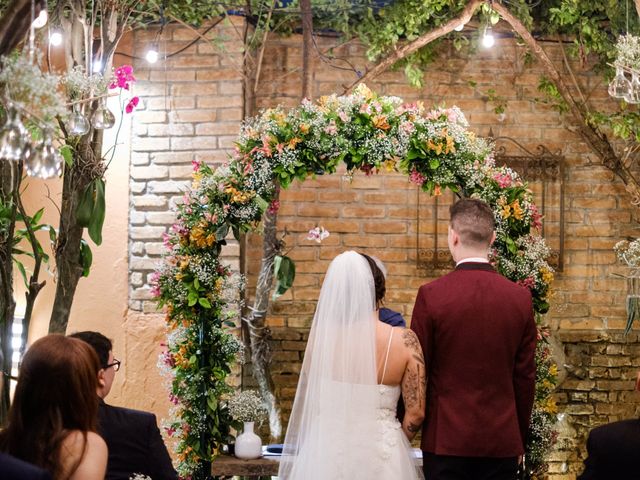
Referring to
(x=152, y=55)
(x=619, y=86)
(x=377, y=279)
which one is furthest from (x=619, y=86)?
(x=152, y=55)

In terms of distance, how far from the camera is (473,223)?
3.98 m

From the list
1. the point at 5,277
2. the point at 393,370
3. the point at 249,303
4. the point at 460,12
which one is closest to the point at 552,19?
the point at 460,12

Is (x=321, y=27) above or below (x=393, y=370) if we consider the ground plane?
above

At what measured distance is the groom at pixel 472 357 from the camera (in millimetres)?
3904

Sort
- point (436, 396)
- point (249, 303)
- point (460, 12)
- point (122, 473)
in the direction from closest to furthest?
point (122, 473) < point (436, 396) < point (460, 12) < point (249, 303)

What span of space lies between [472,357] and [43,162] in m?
1.95

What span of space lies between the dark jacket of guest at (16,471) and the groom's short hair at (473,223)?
2252 mm

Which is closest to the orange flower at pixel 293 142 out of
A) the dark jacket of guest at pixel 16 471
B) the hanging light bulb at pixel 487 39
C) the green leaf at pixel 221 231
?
the green leaf at pixel 221 231

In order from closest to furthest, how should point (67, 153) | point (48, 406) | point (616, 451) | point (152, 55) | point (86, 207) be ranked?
point (48, 406), point (616, 451), point (67, 153), point (86, 207), point (152, 55)

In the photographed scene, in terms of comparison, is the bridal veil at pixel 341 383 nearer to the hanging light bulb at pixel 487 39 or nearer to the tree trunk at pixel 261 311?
the tree trunk at pixel 261 311

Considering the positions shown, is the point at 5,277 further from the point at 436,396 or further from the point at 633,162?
the point at 633,162

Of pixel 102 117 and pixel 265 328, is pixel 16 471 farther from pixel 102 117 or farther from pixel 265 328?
pixel 265 328

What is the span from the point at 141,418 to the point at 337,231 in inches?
123

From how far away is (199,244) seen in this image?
4.88 meters
